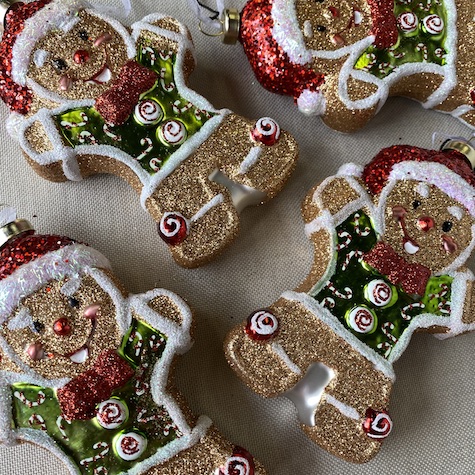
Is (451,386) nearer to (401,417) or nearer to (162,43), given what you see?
(401,417)

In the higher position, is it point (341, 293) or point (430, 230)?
point (430, 230)

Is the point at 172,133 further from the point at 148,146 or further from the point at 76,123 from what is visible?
the point at 76,123

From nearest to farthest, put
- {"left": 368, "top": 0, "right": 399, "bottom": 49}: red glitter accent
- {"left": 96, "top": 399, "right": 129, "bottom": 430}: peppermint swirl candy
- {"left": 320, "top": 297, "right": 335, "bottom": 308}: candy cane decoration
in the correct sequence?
{"left": 96, "top": 399, "right": 129, "bottom": 430}: peppermint swirl candy → {"left": 320, "top": 297, "right": 335, "bottom": 308}: candy cane decoration → {"left": 368, "top": 0, "right": 399, "bottom": 49}: red glitter accent

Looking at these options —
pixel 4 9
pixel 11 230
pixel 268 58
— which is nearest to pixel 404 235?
pixel 268 58

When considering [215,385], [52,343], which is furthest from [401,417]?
[52,343]

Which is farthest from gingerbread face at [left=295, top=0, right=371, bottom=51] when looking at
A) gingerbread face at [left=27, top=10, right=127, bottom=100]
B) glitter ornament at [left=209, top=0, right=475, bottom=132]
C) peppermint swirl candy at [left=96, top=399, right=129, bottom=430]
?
peppermint swirl candy at [left=96, top=399, right=129, bottom=430]

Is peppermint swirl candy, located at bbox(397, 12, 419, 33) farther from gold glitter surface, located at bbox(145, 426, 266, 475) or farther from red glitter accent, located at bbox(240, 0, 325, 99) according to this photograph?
gold glitter surface, located at bbox(145, 426, 266, 475)

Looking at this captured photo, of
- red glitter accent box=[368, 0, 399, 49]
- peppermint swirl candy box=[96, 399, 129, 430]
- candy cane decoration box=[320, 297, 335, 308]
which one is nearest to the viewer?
peppermint swirl candy box=[96, 399, 129, 430]
